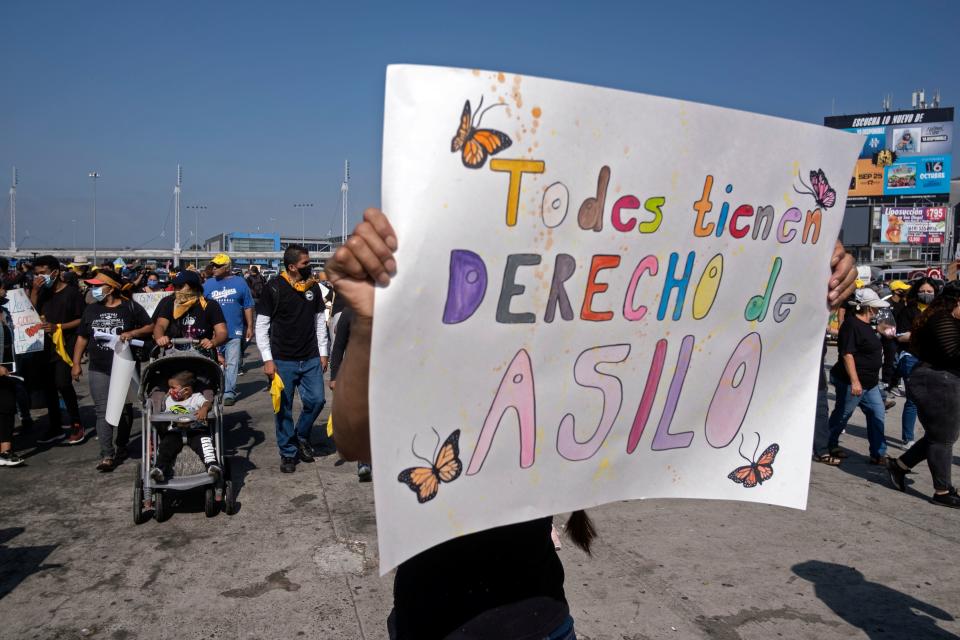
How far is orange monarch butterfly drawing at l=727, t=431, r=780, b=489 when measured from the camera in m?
2.31

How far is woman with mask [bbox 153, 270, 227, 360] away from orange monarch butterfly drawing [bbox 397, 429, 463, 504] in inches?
253

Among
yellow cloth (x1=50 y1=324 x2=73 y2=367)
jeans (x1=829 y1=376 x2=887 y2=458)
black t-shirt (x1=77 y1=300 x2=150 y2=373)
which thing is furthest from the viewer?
yellow cloth (x1=50 y1=324 x2=73 y2=367)

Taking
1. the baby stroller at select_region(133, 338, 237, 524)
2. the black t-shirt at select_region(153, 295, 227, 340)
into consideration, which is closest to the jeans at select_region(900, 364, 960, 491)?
the baby stroller at select_region(133, 338, 237, 524)

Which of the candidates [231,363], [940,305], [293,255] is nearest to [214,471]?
[293,255]

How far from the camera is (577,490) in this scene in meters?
2.02

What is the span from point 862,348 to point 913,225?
48.6 meters

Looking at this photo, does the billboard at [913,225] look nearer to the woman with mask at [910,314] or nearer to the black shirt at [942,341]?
the woman with mask at [910,314]

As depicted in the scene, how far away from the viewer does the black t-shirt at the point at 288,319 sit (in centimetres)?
693

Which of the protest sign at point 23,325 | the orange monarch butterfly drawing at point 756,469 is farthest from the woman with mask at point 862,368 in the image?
the protest sign at point 23,325

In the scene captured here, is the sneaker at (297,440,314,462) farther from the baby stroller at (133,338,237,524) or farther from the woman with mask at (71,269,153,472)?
the woman with mask at (71,269,153,472)

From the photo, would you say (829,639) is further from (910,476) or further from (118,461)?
(118,461)

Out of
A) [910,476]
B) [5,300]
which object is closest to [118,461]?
[5,300]

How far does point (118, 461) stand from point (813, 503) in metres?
6.57

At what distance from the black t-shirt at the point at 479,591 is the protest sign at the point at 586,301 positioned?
0.41 feet
